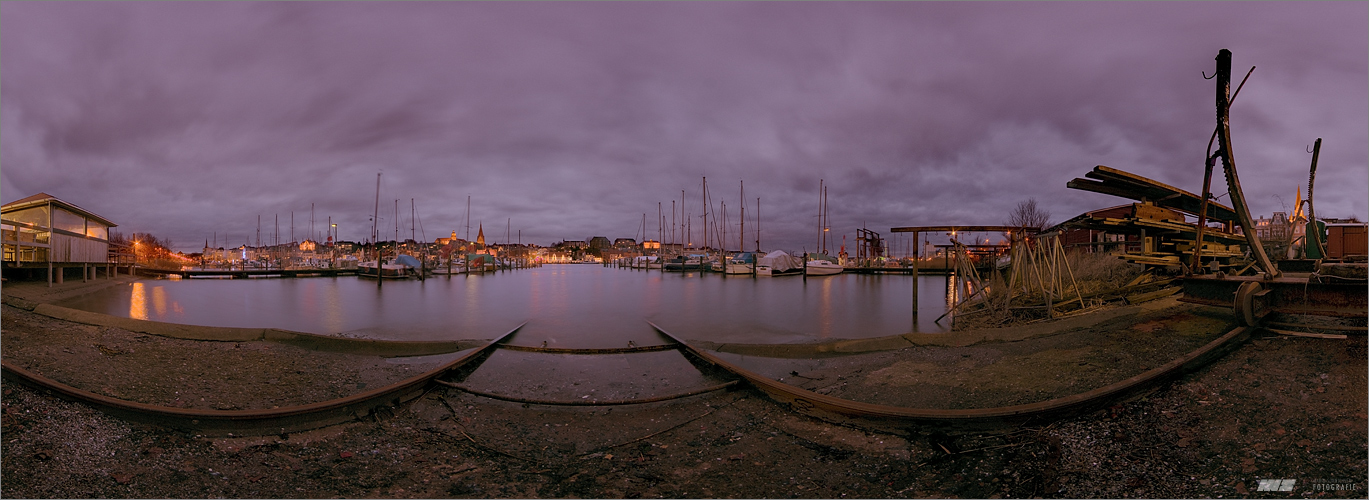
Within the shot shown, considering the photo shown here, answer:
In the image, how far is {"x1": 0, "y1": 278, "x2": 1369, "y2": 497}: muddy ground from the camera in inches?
123

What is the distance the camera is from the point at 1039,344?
6.78 meters

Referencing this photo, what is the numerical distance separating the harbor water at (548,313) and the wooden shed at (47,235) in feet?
4.32

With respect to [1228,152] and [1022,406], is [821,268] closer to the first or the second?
[1228,152]

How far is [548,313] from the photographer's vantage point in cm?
2117

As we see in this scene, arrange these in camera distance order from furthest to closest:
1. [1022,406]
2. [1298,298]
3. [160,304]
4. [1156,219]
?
1. [160,304]
2. [1156,219]
3. [1298,298]
4. [1022,406]

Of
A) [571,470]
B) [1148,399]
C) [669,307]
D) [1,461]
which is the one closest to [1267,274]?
[1148,399]

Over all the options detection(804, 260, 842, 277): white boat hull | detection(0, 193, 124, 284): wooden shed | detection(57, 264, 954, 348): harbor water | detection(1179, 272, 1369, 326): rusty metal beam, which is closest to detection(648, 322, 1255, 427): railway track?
detection(1179, 272, 1369, 326): rusty metal beam

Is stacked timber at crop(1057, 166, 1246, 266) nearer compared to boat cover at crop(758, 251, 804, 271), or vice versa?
stacked timber at crop(1057, 166, 1246, 266)

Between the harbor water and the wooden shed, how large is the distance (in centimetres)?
132

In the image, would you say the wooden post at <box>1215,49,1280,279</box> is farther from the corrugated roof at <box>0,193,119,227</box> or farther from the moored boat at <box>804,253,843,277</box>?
the moored boat at <box>804,253,843,277</box>

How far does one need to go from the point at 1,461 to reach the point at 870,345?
31.6 ft

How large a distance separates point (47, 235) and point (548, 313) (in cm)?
1486

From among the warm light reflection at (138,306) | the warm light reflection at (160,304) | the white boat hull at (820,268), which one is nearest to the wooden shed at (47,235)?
the warm light reflection at (138,306)

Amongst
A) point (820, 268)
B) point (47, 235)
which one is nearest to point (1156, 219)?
point (47, 235)
